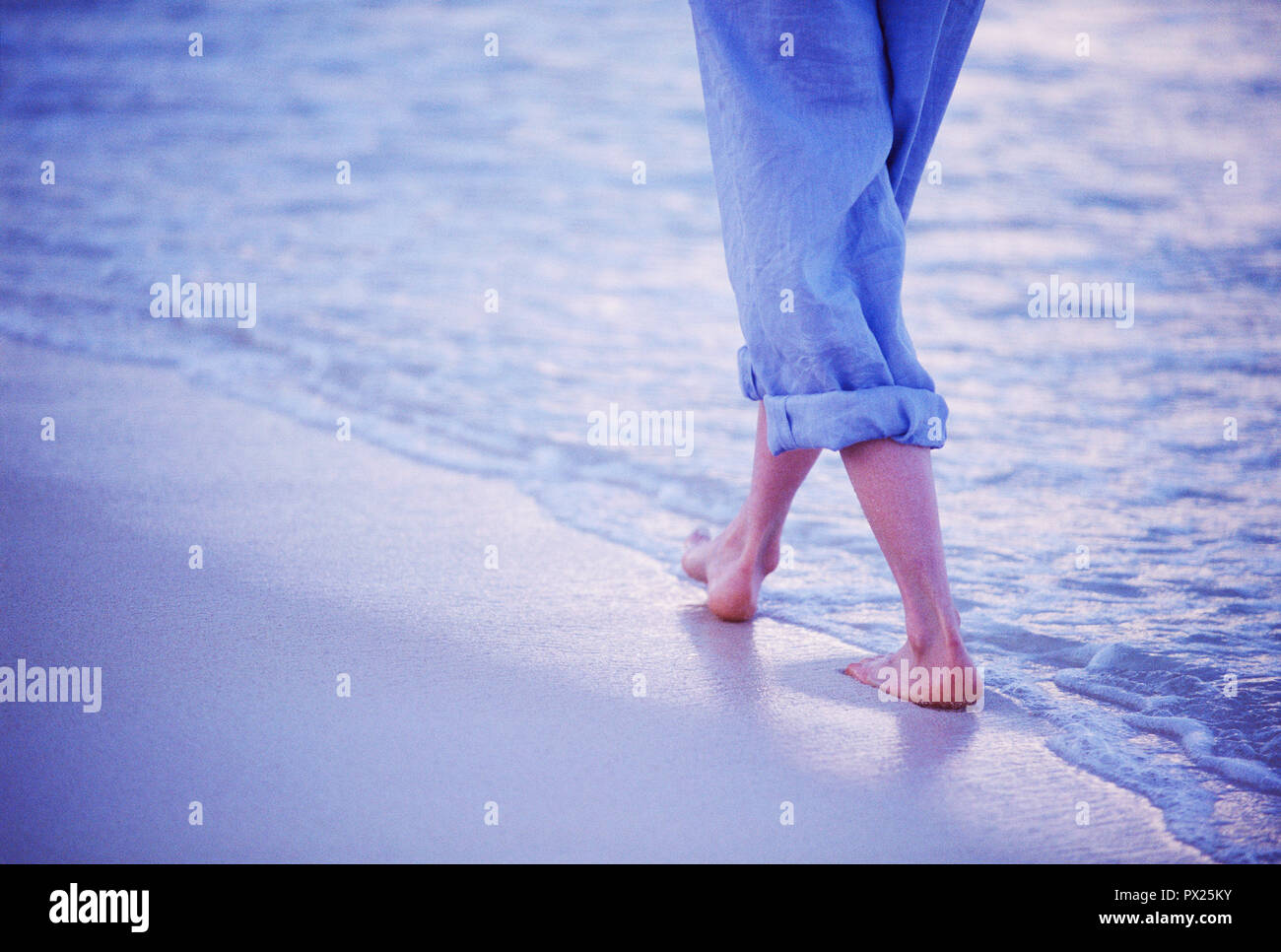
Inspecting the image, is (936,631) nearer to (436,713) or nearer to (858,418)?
(858,418)

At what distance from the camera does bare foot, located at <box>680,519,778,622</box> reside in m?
2.01

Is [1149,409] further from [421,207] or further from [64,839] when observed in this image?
[421,207]

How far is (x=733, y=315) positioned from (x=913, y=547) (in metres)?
2.20

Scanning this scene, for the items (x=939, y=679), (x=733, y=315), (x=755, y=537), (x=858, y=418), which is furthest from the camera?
(x=733, y=315)

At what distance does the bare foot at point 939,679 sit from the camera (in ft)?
5.66

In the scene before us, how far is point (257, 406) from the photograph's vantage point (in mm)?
2951

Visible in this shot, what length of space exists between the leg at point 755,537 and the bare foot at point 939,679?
329mm

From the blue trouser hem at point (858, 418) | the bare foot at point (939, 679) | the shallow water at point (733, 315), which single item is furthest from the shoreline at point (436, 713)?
the blue trouser hem at point (858, 418)

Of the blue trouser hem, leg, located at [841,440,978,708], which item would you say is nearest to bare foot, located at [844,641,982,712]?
leg, located at [841,440,978,708]

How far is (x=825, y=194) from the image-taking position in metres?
1.61

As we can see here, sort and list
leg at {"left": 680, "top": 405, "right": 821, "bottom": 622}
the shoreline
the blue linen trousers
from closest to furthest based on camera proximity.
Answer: the shoreline → the blue linen trousers → leg at {"left": 680, "top": 405, "right": 821, "bottom": 622}

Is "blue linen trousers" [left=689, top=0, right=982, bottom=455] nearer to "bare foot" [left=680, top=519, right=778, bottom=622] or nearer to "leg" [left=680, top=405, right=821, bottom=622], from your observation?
"leg" [left=680, top=405, right=821, bottom=622]

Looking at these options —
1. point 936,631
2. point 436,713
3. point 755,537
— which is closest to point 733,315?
point 755,537

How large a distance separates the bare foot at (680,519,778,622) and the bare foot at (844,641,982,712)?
32 cm
